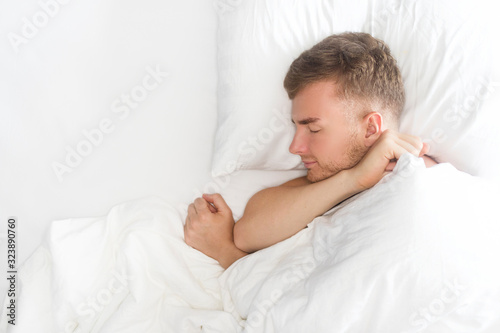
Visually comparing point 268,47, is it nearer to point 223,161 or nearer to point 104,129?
point 223,161

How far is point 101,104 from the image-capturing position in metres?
1.47

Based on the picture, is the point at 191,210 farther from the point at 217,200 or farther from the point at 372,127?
the point at 372,127

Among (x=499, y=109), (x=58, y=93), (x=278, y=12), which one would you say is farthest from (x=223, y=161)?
(x=499, y=109)

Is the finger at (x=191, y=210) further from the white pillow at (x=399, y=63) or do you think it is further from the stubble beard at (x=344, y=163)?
the stubble beard at (x=344, y=163)

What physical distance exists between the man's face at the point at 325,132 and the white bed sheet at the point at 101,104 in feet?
1.10

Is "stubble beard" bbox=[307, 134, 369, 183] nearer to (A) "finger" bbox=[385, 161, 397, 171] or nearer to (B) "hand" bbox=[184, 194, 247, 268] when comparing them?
(A) "finger" bbox=[385, 161, 397, 171]

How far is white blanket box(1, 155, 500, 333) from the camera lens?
38.9 inches

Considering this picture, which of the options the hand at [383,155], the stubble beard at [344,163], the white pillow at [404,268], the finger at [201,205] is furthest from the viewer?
the finger at [201,205]

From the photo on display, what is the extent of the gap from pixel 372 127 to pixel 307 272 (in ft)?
1.47

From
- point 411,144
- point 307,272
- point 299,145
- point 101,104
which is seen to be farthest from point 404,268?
point 101,104

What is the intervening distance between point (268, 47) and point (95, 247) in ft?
2.59

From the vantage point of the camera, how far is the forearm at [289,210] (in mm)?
1264

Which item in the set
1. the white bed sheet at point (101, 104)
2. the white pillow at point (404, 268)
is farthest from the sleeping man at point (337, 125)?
the white bed sheet at point (101, 104)

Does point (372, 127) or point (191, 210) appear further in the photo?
point (191, 210)
